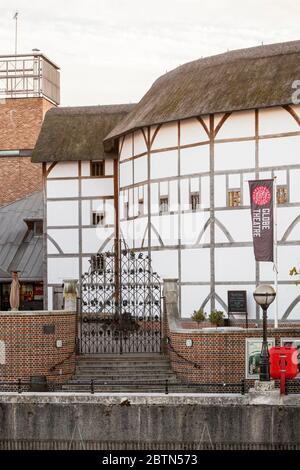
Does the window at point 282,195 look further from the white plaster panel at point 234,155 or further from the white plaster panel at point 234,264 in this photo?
the white plaster panel at point 234,264

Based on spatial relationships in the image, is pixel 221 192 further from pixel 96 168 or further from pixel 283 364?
pixel 283 364

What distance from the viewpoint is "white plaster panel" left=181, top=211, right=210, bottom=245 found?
3519 centimetres

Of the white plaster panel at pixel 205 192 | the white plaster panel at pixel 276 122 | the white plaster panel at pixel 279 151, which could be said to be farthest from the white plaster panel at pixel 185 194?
the white plaster panel at pixel 276 122

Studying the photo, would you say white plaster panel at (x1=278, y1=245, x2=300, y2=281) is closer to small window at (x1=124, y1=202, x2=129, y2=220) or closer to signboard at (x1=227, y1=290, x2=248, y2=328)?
signboard at (x1=227, y1=290, x2=248, y2=328)

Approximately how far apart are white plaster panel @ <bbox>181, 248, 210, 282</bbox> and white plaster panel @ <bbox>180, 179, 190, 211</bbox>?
158 cm

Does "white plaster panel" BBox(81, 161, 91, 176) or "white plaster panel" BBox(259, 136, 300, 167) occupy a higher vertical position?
"white plaster panel" BBox(81, 161, 91, 176)

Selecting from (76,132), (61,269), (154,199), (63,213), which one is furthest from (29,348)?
(76,132)

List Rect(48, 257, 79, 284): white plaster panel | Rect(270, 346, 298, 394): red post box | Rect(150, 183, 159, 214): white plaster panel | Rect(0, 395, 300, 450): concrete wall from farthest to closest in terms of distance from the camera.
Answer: Rect(48, 257, 79, 284): white plaster panel
Rect(150, 183, 159, 214): white plaster panel
Rect(270, 346, 298, 394): red post box
Rect(0, 395, 300, 450): concrete wall

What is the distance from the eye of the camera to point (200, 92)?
35.8 metres

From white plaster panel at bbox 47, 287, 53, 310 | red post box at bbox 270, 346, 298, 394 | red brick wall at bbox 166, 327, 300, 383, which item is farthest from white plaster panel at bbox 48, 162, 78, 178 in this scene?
red post box at bbox 270, 346, 298, 394

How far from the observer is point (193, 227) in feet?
117

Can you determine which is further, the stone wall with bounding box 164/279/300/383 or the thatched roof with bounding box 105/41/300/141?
the thatched roof with bounding box 105/41/300/141

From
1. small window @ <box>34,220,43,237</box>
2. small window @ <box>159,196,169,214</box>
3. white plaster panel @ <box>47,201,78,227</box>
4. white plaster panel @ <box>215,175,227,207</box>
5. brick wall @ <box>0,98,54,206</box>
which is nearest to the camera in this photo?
white plaster panel @ <box>215,175,227,207</box>

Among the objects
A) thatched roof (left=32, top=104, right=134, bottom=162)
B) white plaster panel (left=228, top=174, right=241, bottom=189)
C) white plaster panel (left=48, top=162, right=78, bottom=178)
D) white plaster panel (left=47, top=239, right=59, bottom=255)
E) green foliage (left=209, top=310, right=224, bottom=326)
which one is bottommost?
green foliage (left=209, top=310, right=224, bottom=326)
